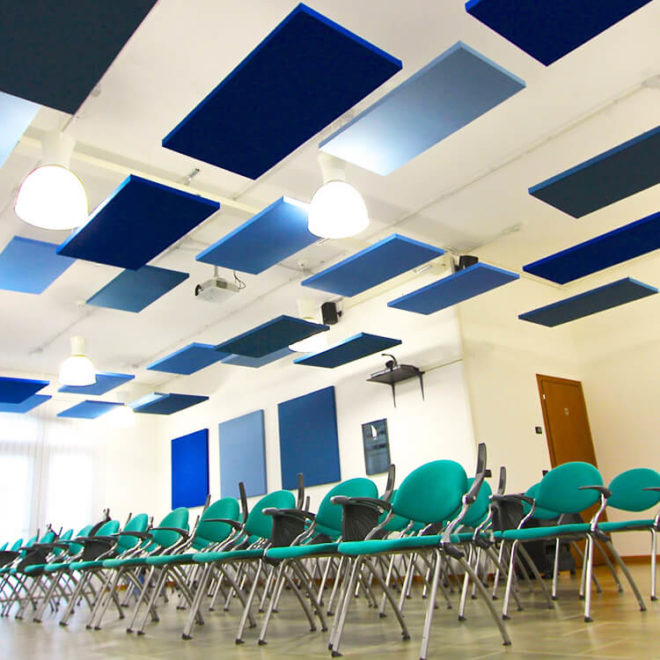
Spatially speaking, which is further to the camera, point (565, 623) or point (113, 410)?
point (113, 410)

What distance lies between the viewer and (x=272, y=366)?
30.6 ft

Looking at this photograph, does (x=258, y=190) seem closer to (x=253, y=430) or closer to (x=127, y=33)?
(x=127, y=33)

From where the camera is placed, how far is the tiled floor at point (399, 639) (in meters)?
2.55

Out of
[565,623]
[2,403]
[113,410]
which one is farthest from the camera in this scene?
[113,410]

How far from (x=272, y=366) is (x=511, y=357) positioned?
3576 mm

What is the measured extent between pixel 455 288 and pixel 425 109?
2.64 metres

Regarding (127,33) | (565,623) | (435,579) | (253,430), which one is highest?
(127,33)

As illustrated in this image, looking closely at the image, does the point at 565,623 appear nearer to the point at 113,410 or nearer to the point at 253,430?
the point at 253,430

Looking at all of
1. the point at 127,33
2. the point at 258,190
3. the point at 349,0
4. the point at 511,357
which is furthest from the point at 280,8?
the point at 511,357

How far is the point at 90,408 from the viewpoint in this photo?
867cm

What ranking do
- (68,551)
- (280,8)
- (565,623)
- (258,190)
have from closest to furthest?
(565,623) < (280,8) < (258,190) < (68,551)

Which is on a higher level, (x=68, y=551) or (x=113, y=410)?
(x=113, y=410)

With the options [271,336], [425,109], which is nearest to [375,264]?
[271,336]

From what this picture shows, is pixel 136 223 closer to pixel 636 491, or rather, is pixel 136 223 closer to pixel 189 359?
pixel 189 359
